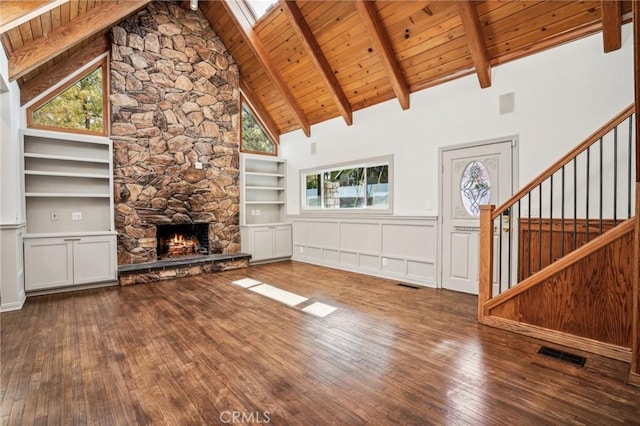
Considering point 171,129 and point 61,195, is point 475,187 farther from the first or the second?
point 61,195

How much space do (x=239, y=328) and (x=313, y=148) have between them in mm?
4640

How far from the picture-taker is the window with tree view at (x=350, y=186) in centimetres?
562

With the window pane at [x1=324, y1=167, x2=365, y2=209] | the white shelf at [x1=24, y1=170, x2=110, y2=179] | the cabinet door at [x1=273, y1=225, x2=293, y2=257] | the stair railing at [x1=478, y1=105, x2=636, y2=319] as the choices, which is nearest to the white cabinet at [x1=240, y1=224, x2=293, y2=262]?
the cabinet door at [x1=273, y1=225, x2=293, y2=257]

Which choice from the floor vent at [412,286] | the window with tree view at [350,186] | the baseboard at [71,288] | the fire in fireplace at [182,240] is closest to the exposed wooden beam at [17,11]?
the baseboard at [71,288]

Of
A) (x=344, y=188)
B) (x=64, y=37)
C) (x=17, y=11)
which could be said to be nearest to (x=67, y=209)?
(x=64, y=37)

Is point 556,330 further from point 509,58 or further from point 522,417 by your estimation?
point 509,58

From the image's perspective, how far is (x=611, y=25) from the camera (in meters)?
3.14

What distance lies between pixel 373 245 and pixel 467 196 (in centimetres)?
187

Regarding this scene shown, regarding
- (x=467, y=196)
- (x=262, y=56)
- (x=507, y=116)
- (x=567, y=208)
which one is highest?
(x=262, y=56)

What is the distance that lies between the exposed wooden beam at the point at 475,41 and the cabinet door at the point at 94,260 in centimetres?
586

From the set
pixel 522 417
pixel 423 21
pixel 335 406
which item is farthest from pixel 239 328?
pixel 423 21

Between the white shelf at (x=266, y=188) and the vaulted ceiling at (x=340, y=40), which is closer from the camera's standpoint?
the vaulted ceiling at (x=340, y=40)

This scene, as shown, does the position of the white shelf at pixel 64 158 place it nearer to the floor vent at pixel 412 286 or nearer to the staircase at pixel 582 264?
the floor vent at pixel 412 286

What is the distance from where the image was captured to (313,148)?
695 cm
